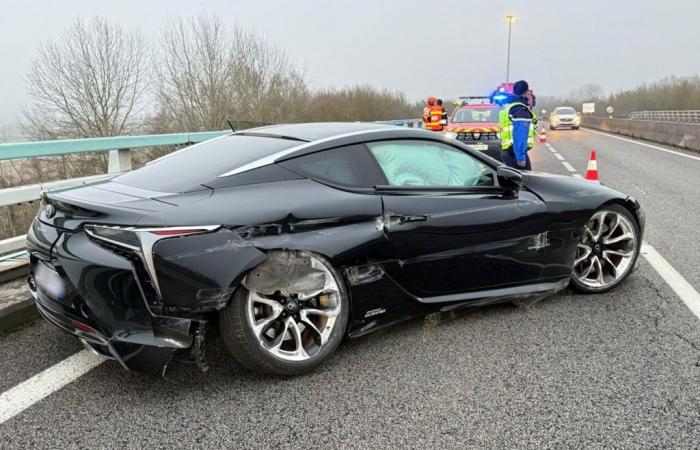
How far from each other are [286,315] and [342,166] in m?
0.93

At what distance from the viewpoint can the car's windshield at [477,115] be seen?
1358 cm

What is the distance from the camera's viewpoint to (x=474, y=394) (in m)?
2.65

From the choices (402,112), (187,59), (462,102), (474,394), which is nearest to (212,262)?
(474,394)

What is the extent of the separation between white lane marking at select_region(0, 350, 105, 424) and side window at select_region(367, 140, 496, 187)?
80.6 inches

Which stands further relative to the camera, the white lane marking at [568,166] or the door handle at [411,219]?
the white lane marking at [568,166]

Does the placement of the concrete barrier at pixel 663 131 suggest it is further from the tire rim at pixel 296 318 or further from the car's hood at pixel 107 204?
the car's hood at pixel 107 204

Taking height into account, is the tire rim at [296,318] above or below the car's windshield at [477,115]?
below

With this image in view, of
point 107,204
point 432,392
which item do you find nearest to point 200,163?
point 107,204

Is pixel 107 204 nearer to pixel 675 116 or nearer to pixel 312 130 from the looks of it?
pixel 312 130

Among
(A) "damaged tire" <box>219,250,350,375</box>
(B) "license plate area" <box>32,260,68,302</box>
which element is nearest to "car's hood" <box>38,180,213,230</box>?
(B) "license plate area" <box>32,260,68,302</box>

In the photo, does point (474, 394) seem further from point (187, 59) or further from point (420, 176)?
point (187, 59)

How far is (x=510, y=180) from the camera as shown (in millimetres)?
3545

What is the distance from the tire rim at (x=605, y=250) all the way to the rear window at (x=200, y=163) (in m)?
2.37

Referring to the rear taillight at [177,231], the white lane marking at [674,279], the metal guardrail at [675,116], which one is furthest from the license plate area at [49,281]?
the metal guardrail at [675,116]
